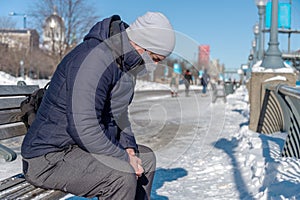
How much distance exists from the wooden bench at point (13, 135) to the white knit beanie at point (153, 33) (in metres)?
1.06

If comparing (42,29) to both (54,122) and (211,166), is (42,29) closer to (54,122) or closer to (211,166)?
(211,166)

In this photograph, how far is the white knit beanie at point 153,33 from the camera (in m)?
2.59

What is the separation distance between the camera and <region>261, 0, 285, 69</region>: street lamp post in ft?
26.9

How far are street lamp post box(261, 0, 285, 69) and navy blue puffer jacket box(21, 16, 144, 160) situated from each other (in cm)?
607

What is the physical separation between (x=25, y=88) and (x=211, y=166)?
2735 mm

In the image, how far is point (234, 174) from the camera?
503cm

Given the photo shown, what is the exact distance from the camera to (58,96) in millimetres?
2422

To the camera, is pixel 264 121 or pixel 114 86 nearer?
pixel 114 86

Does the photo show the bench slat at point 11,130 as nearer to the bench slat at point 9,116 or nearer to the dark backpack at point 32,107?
the bench slat at point 9,116

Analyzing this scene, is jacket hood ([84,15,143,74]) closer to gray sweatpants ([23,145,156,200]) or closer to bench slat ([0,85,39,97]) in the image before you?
gray sweatpants ([23,145,156,200])

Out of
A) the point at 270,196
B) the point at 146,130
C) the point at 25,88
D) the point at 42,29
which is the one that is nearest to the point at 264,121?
the point at 146,130

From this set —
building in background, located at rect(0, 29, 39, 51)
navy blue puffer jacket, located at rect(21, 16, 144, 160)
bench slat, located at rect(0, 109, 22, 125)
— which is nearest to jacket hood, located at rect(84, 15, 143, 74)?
navy blue puffer jacket, located at rect(21, 16, 144, 160)

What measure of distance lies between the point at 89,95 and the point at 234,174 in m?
3.18

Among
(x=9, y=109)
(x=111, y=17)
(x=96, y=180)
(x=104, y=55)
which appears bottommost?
(x=96, y=180)
